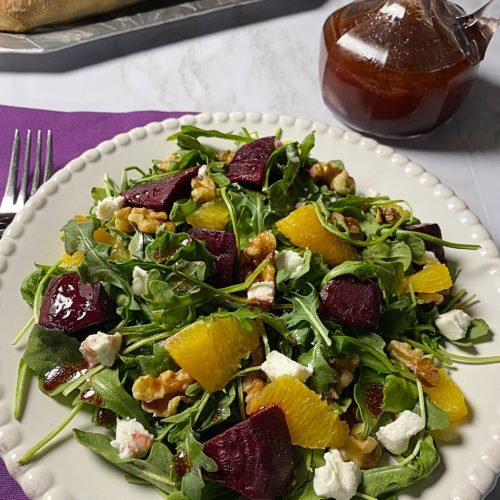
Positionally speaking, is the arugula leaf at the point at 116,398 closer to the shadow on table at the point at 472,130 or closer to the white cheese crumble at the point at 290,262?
the white cheese crumble at the point at 290,262

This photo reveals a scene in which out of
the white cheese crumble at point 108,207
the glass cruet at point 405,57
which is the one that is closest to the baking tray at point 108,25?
the glass cruet at point 405,57

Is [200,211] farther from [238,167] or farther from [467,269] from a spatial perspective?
[467,269]

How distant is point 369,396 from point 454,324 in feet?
0.85

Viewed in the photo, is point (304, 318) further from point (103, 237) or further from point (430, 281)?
point (103, 237)

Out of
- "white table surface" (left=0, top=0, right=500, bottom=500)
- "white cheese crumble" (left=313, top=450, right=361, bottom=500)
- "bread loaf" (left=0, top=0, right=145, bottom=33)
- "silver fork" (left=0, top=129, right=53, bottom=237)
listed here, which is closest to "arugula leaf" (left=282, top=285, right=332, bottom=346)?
"white cheese crumble" (left=313, top=450, right=361, bottom=500)

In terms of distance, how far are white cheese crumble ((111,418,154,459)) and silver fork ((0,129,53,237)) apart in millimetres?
724

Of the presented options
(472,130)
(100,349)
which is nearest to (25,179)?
(100,349)

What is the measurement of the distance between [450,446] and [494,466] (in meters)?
0.08

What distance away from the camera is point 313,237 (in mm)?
1457

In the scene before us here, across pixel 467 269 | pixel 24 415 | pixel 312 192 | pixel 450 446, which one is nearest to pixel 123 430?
pixel 24 415

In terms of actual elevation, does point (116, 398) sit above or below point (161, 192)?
below

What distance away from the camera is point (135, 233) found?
1.51 metres

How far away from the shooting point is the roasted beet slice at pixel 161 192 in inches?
61.3

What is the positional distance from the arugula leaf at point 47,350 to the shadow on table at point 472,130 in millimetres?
1351
